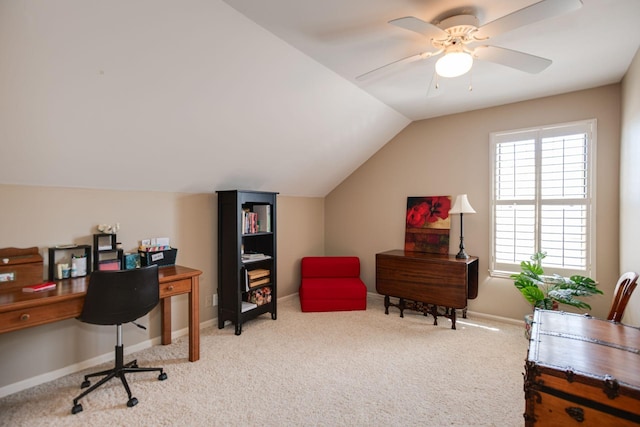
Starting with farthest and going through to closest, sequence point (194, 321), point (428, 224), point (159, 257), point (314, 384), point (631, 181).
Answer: point (428, 224)
point (159, 257)
point (194, 321)
point (631, 181)
point (314, 384)

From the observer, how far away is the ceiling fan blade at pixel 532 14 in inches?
51.8

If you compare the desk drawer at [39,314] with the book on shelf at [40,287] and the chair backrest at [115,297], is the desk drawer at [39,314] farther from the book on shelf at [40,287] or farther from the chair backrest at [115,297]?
the book on shelf at [40,287]

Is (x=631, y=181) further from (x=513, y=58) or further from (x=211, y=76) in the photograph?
(x=211, y=76)

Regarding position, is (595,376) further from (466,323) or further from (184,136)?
(184,136)

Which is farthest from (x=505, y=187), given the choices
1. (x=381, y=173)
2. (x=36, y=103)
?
(x=36, y=103)

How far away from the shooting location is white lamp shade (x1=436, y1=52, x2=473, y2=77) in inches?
68.2

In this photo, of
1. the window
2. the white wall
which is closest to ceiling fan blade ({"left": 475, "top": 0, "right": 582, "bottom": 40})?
the white wall

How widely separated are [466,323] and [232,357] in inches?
98.4

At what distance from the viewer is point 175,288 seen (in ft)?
7.91

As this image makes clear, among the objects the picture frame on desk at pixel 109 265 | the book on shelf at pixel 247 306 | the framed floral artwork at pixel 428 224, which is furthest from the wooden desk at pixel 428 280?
the picture frame on desk at pixel 109 265

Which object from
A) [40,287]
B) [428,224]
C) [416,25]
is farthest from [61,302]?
[428,224]

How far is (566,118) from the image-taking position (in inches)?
122

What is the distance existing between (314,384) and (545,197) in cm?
293

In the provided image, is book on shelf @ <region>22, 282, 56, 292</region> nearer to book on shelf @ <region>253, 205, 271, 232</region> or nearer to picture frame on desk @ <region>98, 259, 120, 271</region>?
picture frame on desk @ <region>98, 259, 120, 271</region>
